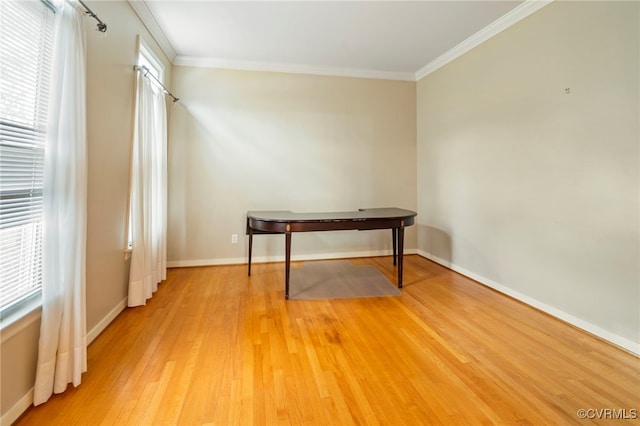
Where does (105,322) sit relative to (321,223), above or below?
below

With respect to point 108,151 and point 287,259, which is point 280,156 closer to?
point 287,259

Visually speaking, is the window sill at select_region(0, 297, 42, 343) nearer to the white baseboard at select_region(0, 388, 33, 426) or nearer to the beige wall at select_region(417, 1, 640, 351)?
the white baseboard at select_region(0, 388, 33, 426)

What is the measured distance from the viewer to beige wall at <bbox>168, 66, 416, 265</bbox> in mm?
3580

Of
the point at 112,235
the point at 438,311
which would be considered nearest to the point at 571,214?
the point at 438,311

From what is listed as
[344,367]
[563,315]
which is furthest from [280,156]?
[563,315]

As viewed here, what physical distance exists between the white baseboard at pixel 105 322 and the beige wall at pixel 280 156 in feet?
4.16

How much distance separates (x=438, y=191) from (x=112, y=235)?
3.66 m

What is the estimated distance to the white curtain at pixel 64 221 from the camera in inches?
54.6

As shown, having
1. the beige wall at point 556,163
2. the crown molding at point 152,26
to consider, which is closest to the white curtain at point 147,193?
the crown molding at point 152,26

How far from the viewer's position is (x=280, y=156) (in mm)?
3816

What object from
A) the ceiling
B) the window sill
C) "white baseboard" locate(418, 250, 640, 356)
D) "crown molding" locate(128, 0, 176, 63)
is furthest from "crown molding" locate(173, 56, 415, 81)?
the window sill

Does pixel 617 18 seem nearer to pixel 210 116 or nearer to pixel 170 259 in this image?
pixel 210 116

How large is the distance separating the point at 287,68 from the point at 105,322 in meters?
3.44

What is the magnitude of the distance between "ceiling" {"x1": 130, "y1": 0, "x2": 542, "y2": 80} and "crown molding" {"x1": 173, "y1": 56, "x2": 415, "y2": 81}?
0.04 ft
